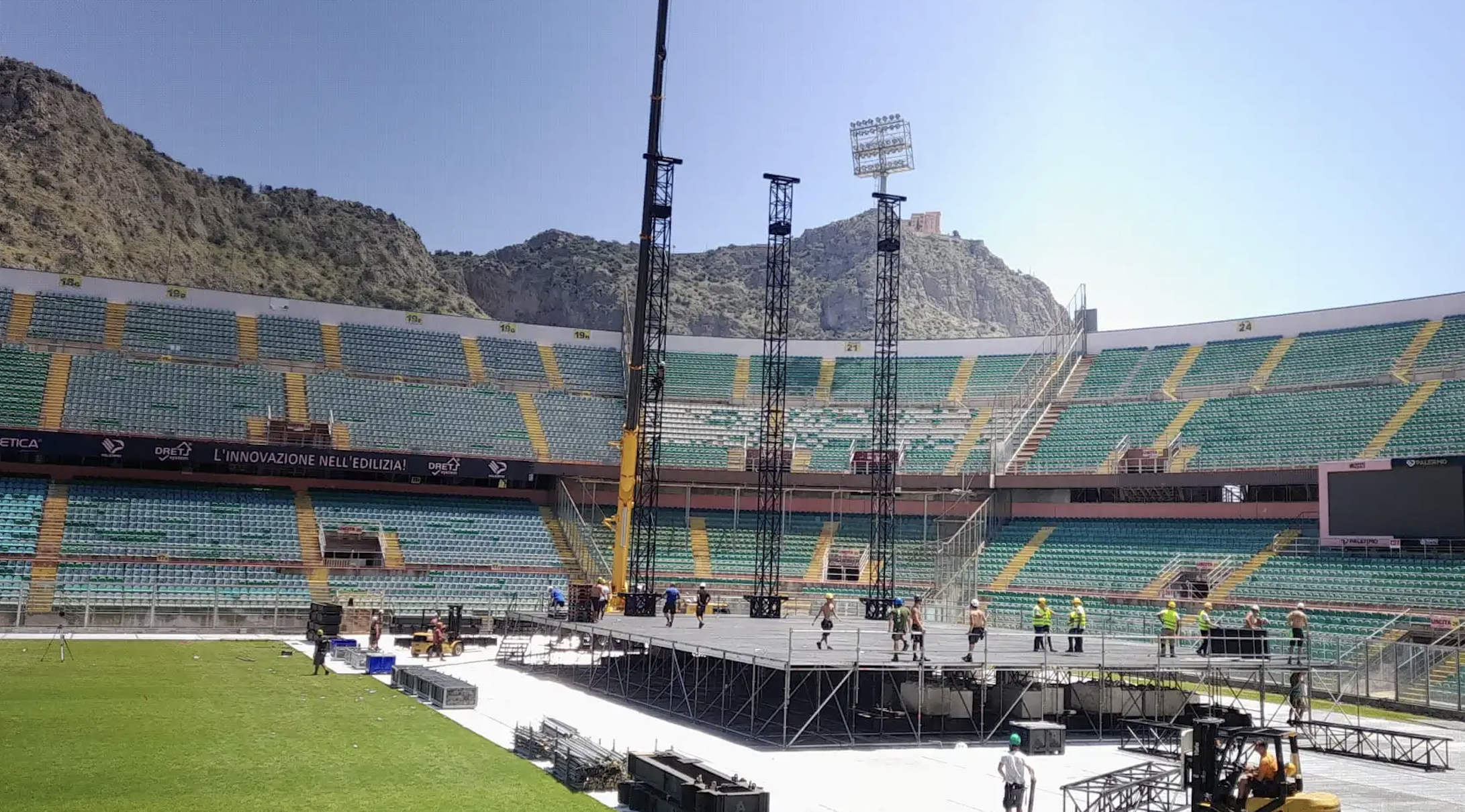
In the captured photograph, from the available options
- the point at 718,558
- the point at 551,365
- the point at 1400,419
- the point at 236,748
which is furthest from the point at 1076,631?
the point at 551,365

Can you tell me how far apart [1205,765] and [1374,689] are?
66.8ft

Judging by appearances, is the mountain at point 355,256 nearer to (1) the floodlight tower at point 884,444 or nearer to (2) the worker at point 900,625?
(1) the floodlight tower at point 884,444

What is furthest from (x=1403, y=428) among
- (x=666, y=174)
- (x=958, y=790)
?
(x=958, y=790)

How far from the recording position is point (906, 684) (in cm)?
2692

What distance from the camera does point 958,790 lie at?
64.7ft

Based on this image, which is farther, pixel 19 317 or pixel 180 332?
pixel 180 332

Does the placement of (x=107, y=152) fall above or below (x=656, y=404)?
above

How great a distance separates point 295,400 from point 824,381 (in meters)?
28.6

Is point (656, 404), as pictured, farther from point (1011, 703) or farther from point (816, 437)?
point (1011, 703)

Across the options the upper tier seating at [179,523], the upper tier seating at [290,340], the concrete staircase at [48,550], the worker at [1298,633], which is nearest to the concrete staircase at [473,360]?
the upper tier seating at [290,340]

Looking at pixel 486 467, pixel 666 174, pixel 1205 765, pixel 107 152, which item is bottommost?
pixel 1205 765

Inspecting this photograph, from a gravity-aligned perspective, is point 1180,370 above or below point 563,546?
above

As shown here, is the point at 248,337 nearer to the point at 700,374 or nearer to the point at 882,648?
the point at 700,374

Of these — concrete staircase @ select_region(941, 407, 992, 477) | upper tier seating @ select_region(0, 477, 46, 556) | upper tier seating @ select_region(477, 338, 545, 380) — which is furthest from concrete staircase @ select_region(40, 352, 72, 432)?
concrete staircase @ select_region(941, 407, 992, 477)
